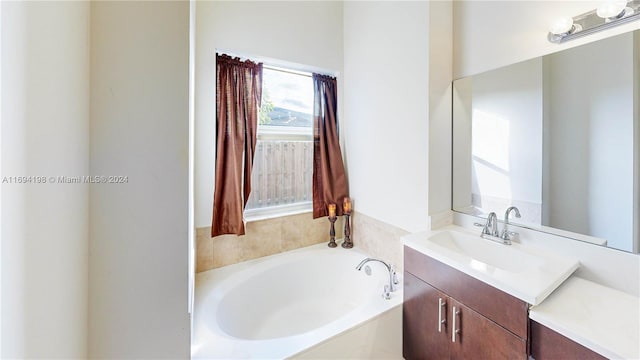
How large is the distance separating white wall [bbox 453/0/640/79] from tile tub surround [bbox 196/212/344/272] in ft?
5.50

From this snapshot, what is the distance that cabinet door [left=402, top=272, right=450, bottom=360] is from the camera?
126cm

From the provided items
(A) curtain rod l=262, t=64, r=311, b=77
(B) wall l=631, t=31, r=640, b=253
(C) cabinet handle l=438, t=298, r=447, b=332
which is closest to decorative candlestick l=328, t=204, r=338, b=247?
A: (C) cabinet handle l=438, t=298, r=447, b=332

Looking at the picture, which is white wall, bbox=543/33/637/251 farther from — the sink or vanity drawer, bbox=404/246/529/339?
vanity drawer, bbox=404/246/529/339

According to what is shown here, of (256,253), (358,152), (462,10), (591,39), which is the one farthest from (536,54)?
(256,253)

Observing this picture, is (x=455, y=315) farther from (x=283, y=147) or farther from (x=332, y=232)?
(x=283, y=147)

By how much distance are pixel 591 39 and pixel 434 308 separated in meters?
1.50

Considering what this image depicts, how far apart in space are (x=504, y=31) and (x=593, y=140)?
2.46 ft

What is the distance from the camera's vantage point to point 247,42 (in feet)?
6.26

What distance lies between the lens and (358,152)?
224 cm

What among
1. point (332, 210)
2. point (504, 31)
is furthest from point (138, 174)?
point (332, 210)

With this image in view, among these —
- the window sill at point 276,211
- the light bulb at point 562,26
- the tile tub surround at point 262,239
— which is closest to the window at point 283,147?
the window sill at point 276,211

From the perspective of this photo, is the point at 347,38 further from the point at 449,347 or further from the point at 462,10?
the point at 449,347

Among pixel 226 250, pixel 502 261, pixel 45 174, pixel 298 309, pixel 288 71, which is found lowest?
pixel 298 309

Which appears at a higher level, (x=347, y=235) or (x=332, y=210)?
(x=332, y=210)
